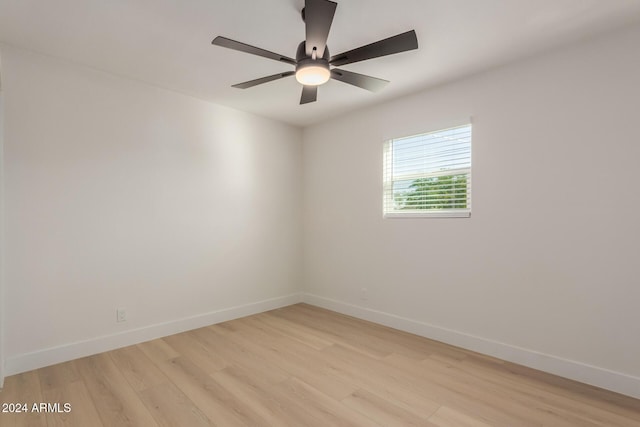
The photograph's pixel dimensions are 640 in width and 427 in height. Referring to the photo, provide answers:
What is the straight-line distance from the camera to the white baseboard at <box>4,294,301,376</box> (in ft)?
8.18

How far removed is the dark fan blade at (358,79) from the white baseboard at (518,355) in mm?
2374

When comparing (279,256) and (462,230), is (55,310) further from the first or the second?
(462,230)

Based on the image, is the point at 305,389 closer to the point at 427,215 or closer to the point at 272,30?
the point at 427,215

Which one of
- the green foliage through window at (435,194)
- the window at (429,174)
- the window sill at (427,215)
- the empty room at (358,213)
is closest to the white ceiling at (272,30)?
the empty room at (358,213)

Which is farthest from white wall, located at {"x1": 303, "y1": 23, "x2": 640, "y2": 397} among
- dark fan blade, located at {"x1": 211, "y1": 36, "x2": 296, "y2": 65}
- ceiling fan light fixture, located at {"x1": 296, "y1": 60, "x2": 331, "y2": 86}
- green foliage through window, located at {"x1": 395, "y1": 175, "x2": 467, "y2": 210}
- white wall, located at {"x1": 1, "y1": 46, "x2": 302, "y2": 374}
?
dark fan blade, located at {"x1": 211, "y1": 36, "x2": 296, "y2": 65}

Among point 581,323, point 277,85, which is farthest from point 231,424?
point 277,85

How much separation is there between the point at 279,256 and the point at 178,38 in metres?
2.84

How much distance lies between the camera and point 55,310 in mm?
2650

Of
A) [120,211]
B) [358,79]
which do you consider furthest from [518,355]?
[120,211]

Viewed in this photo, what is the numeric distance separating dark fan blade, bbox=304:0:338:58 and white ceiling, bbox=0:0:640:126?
347 millimetres

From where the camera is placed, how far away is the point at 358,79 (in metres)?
2.32

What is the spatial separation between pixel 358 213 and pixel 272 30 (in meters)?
2.29

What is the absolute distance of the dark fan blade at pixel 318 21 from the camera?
1.56 metres

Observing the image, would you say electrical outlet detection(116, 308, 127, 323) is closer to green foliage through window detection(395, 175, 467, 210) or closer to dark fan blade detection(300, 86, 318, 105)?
dark fan blade detection(300, 86, 318, 105)
